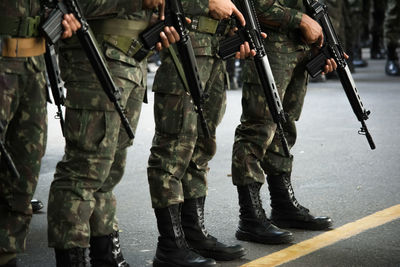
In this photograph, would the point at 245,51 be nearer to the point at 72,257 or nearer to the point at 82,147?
the point at 82,147

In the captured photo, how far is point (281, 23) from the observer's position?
184 inches

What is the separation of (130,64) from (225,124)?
5777 mm

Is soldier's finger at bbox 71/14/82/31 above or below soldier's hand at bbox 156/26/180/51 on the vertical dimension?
above

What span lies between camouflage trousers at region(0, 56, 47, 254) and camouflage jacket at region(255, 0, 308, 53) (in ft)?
4.78

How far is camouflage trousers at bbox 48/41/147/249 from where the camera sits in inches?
136

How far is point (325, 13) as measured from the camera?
4977mm

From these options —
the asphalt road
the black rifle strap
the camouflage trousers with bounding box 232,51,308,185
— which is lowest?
the asphalt road

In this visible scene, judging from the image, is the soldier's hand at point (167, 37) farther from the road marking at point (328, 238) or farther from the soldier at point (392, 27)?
the soldier at point (392, 27)

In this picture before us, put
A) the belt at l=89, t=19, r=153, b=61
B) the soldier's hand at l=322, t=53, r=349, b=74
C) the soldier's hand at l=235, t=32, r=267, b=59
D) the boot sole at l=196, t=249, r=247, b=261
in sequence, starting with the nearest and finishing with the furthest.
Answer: the belt at l=89, t=19, r=153, b=61
the boot sole at l=196, t=249, r=247, b=261
the soldier's hand at l=235, t=32, r=267, b=59
the soldier's hand at l=322, t=53, r=349, b=74

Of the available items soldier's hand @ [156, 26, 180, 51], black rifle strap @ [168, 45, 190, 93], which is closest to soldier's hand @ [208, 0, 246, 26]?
black rifle strap @ [168, 45, 190, 93]

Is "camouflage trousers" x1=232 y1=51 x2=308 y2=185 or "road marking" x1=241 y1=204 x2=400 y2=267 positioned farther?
"camouflage trousers" x1=232 y1=51 x2=308 y2=185

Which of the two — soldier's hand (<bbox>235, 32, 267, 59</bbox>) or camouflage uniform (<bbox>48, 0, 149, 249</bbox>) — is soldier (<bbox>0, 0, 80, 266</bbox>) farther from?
soldier's hand (<bbox>235, 32, 267, 59</bbox>)

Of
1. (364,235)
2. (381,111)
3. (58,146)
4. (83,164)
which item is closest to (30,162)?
(83,164)

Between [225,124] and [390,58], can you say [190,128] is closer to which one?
[225,124]
